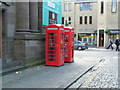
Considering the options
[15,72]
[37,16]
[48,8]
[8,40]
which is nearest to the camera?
[15,72]

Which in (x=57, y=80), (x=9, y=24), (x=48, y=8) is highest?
(x=48, y=8)

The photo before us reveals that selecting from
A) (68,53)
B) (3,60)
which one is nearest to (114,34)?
(68,53)

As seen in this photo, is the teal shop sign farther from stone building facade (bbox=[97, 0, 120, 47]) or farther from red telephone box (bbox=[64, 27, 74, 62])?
stone building facade (bbox=[97, 0, 120, 47])

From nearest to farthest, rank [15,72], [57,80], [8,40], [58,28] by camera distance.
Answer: [57,80] < [15,72] < [8,40] < [58,28]

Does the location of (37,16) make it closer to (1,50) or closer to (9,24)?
(9,24)

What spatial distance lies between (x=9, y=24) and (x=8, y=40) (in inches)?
29.5

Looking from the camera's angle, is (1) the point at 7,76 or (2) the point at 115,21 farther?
(2) the point at 115,21

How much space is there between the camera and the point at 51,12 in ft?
43.6

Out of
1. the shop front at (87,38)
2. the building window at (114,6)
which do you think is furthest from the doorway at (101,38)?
the building window at (114,6)

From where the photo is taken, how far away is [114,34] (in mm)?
37156

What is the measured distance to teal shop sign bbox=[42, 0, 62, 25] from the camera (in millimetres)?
12230

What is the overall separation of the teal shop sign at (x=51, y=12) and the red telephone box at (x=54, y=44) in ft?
5.91

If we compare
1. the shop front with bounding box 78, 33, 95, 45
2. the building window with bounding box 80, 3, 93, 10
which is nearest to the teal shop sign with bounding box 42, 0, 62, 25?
the shop front with bounding box 78, 33, 95, 45

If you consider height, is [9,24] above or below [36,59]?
above
